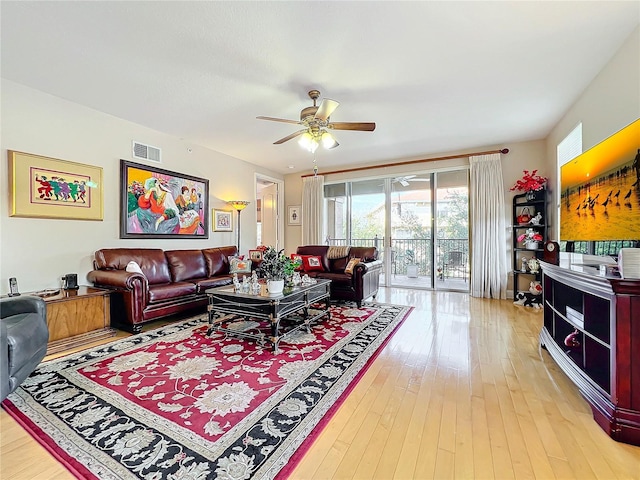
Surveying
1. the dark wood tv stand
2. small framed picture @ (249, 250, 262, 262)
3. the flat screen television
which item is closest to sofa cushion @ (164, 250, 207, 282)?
small framed picture @ (249, 250, 262, 262)

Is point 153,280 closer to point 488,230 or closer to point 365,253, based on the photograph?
point 365,253

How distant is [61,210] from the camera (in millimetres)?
3191

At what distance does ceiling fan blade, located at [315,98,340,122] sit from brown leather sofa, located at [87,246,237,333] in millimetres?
2647

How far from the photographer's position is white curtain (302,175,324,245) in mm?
6617

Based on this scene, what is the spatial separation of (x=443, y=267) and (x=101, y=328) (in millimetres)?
5579

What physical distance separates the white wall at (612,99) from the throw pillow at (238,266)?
473cm

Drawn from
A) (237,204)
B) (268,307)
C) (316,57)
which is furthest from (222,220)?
(316,57)

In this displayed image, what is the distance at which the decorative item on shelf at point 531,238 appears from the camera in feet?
14.4

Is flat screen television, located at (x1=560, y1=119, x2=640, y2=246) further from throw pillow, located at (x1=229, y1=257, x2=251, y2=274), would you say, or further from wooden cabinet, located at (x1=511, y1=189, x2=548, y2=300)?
throw pillow, located at (x1=229, y1=257, x2=251, y2=274)

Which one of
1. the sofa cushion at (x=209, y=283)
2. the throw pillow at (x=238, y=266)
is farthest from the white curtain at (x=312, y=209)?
the sofa cushion at (x=209, y=283)

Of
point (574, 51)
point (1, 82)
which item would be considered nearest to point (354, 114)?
point (574, 51)

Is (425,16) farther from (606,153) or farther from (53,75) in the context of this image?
(53,75)

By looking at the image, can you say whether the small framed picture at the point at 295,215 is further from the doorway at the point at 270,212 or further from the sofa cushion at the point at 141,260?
the sofa cushion at the point at 141,260

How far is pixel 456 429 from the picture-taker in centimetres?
154
